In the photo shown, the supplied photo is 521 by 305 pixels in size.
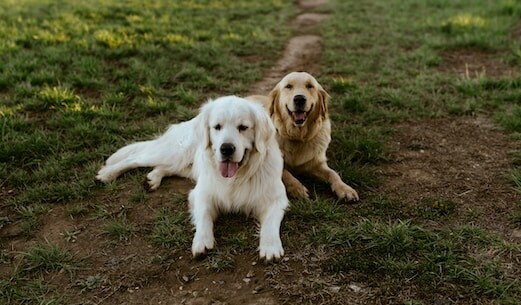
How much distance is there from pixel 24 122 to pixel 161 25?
3.89 meters

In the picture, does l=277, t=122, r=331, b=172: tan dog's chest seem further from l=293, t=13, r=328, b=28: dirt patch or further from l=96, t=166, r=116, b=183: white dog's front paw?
l=293, t=13, r=328, b=28: dirt patch

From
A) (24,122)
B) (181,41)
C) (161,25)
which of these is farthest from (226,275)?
(161,25)

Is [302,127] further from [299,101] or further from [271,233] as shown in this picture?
[271,233]

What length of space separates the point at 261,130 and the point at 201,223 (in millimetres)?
746

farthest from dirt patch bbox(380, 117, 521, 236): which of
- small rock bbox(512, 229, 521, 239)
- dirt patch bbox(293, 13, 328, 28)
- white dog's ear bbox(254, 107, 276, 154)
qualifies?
dirt patch bbox(293, 13, 328, 28)

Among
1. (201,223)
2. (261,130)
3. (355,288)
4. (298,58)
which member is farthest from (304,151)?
(298,58)

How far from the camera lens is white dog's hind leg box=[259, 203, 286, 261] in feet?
9.41

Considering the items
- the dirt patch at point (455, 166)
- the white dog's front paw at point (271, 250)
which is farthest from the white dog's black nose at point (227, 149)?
the dirt patch at point (455, 166)

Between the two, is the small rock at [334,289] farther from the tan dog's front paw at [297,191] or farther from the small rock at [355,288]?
the tan dog's front paw at [297,191]

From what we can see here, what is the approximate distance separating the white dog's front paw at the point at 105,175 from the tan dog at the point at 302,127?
1432 mm

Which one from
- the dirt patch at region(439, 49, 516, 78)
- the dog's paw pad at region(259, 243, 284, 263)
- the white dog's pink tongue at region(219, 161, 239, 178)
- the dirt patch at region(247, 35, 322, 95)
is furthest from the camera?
the dirt patch at region(439, 49, 516, 78)

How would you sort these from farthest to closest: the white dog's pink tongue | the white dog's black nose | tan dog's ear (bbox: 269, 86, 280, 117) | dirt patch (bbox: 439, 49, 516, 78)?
dirt patch (bbox: 439, 49, 516, 78) → tan dog's ear (bbox: 269, 86, 280, 117) → the white dog's pink tongue → the white dog's black nose

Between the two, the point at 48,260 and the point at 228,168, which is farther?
the point at 228,168

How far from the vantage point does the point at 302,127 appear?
3910 mm
